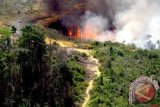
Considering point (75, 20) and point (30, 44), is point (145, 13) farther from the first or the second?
point (30, 44)

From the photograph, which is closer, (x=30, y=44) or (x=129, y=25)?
(x=30, y=44)

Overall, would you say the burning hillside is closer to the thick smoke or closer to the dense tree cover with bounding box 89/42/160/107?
the thick smoke

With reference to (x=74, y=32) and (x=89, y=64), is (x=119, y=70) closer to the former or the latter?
(x=89, y=64)

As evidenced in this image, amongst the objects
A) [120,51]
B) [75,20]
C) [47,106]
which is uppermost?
[75,20]

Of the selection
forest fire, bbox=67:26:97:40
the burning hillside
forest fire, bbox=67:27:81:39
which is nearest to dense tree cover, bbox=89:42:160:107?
A: the burning hillside

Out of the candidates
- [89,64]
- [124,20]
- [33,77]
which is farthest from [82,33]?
[33,77]

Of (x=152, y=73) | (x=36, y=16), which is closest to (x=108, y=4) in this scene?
(x=36, y=16)

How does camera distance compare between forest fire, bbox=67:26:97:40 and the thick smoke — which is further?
the thick smoke
